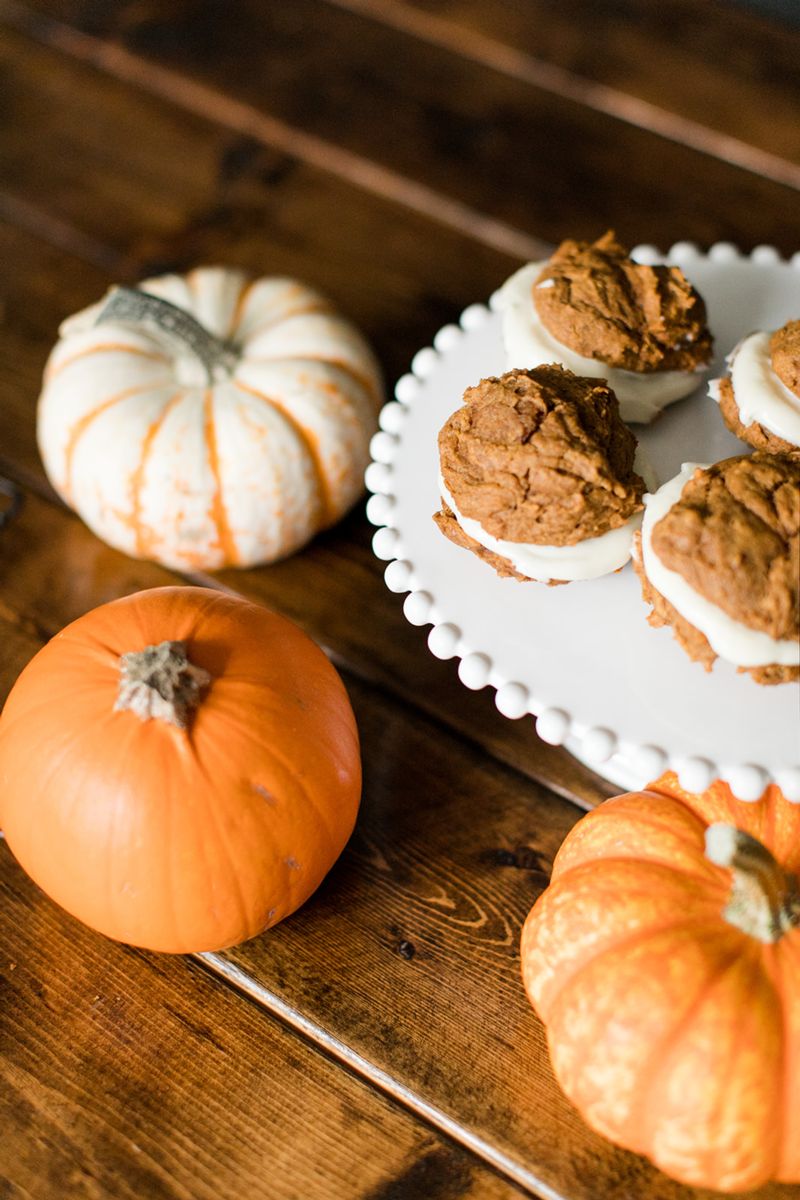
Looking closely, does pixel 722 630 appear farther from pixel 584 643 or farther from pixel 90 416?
pixel 90 416

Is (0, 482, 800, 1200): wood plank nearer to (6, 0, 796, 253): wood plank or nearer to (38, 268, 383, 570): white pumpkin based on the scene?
(38, 268, 383, 570): white pumpkin

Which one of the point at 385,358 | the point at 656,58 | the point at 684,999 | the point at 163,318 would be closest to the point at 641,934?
the point at 684,999

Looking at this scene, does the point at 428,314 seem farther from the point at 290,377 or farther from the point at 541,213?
the point at 290,377

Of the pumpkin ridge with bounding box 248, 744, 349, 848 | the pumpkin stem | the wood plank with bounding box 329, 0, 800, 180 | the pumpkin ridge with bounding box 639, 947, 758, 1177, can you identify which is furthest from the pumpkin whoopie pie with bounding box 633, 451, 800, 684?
the wood plank with bounding box 329, 0, 800, 180

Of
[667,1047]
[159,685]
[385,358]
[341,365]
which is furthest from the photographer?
[385,358]

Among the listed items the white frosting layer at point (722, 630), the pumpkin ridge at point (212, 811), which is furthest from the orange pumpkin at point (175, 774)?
the white frosting layer at point (722, 630)
